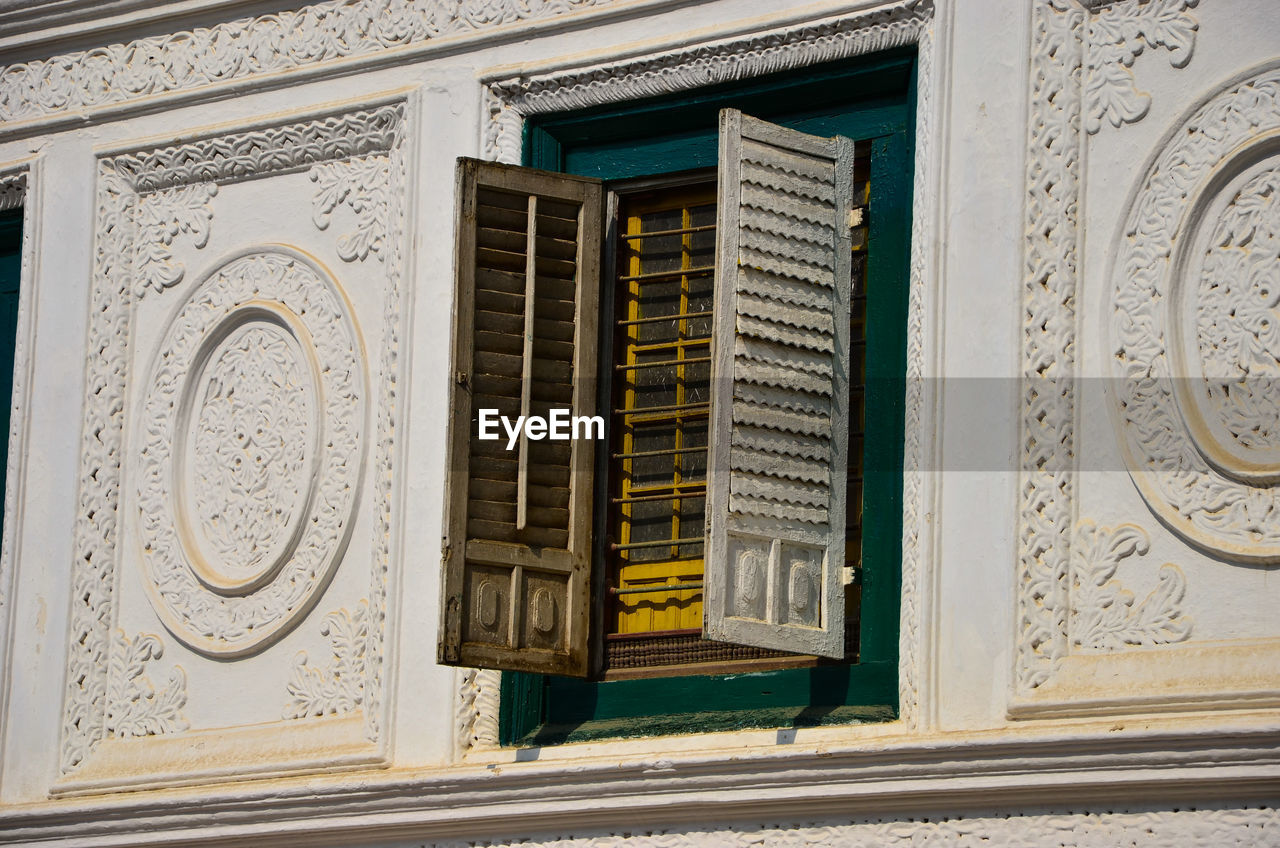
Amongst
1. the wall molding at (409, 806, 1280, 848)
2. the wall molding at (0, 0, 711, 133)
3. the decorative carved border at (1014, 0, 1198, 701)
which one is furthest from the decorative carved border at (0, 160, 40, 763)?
the decorative carved border at (1014, 0, 1198, 701)

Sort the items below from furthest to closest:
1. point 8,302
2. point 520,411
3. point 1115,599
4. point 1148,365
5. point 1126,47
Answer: point 8,302 → point 520,411 → point 1126,47 → point 1148,365 → point 1115,599

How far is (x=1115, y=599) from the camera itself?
7539 millimetres

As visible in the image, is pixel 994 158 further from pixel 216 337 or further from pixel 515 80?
pixel 216 337

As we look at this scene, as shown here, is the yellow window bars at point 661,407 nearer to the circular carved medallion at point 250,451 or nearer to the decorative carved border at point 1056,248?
the circular carved medallion at point 250,451

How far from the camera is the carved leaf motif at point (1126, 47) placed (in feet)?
25.7

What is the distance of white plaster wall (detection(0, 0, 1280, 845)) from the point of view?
735cm

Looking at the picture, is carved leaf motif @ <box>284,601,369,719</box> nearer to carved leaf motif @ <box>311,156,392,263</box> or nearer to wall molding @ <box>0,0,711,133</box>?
carved leaf motif @ <box>311,156,392,263</box>

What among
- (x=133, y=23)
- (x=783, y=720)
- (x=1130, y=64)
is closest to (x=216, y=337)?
(x=133, y=23)

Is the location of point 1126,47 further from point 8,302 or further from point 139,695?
point 8,302

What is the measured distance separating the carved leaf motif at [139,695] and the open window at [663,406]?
1367mm

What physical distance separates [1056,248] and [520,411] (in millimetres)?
1731

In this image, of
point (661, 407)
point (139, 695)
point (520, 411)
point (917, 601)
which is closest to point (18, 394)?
point (139, 695)

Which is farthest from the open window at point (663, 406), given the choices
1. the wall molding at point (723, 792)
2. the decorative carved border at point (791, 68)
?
the wall molding at point (723, 792)

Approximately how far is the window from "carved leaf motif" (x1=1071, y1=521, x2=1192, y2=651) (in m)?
0.64
